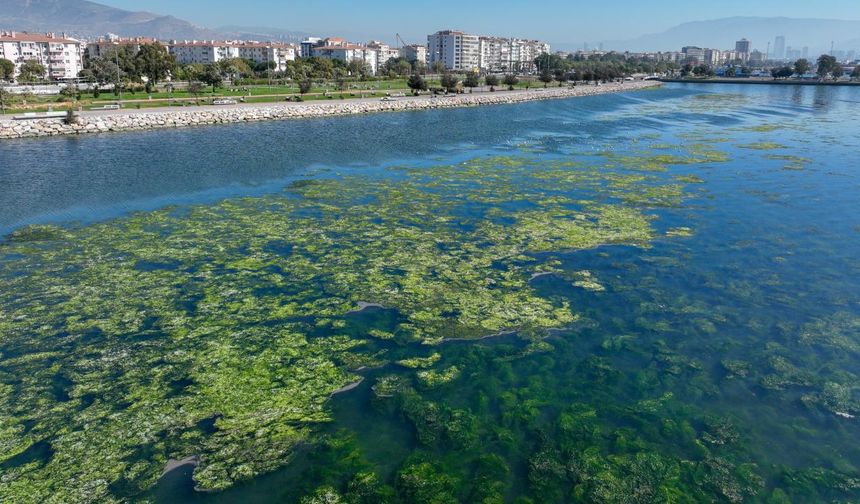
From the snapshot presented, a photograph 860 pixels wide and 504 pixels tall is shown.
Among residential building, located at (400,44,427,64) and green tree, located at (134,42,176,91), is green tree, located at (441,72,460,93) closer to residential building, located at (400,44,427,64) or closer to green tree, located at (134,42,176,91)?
green tree, located at (134,42,176,91)

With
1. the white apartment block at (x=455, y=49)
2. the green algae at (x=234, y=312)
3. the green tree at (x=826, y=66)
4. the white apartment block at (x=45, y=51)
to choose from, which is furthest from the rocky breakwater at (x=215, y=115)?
the white apartment block at (x=455, y=49)

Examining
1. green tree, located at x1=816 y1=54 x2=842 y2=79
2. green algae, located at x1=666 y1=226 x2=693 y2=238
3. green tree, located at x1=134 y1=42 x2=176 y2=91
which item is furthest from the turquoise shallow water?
green tree, located at x1=816 y1=54 x2=842 y2=79

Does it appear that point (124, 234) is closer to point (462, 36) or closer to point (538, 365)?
point (538, 365)

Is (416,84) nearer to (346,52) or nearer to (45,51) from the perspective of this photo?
(45,51)

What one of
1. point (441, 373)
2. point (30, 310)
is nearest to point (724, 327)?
point (441, 373)

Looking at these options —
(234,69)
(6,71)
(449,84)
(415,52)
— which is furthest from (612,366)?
(415,52)

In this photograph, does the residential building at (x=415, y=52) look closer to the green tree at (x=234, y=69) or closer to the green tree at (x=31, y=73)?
the green tree at (x=234, y=69)
